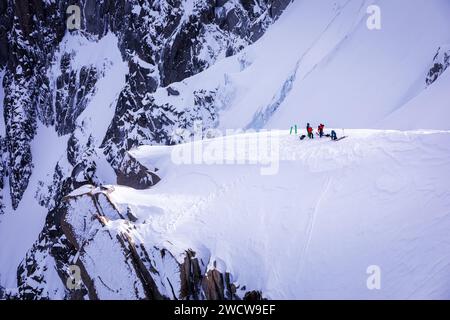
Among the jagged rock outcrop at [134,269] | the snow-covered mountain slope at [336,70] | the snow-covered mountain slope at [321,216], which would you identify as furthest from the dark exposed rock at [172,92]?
the jagged rock outcrop at [134,269]

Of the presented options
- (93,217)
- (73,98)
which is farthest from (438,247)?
(73,98)

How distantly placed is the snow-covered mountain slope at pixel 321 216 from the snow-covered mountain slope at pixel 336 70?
40.6ft

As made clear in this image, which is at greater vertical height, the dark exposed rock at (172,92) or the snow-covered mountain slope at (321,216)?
the dark exposed rock at (172,92)

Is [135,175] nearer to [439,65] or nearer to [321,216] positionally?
[321,216]

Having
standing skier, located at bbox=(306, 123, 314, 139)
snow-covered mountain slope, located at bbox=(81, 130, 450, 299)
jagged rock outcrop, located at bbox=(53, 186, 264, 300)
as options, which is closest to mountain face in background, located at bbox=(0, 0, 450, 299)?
jagged rock outcrop, located at bbox=(53, 186, 264, 300)

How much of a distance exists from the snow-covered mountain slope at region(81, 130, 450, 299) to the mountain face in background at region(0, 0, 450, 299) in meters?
0.19

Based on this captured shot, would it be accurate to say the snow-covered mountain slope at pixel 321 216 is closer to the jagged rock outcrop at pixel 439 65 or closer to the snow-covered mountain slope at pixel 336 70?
the snow-covered mountain slope at pixel 336 70

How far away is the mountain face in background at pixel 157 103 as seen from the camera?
17344mm

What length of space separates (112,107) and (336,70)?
34.3m

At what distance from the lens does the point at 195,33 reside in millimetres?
54750

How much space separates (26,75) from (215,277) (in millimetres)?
73442

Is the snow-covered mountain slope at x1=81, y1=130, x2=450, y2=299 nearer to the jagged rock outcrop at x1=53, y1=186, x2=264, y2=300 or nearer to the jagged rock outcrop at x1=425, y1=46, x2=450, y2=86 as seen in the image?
the jagged rock outcrop at x1=53, y1=186, x2=264, y2=300

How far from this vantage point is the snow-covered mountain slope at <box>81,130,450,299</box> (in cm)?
1478
